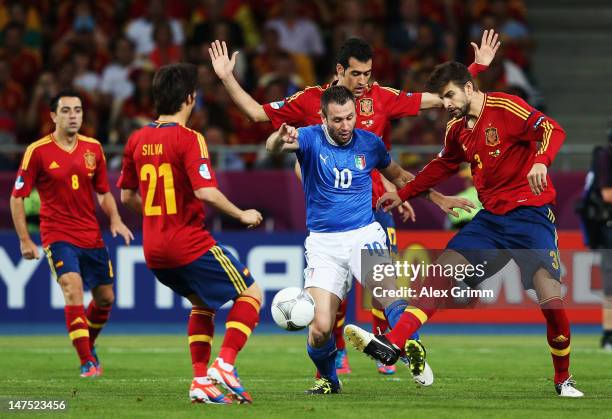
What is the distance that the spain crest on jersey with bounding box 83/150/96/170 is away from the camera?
1116cm

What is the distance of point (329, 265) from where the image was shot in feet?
28.8

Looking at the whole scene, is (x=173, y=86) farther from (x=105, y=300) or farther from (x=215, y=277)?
(x=105, y=300)

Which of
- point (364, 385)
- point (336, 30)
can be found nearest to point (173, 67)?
point (364, 385)

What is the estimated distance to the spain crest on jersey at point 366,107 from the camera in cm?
1017

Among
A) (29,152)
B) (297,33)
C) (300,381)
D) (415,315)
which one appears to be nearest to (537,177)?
(415,315)

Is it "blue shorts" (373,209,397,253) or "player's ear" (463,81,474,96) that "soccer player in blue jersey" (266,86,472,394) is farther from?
"blue shorts" (373,209,397,253)

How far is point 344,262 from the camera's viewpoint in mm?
8812

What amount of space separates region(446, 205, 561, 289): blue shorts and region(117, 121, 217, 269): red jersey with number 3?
1.85 m

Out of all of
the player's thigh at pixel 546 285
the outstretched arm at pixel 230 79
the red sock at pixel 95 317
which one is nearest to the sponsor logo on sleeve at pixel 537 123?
the player's thigh at pixel 546 285

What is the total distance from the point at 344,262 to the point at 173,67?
1.78 metres

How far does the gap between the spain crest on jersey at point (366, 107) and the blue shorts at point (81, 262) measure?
2697mm

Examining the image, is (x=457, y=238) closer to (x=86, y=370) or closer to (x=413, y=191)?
(x=413, y=191)

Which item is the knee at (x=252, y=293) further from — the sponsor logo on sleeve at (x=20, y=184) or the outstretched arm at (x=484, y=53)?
the sponsor logo on sleeve at (x=20, y=184)

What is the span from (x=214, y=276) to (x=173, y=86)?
129 cm
